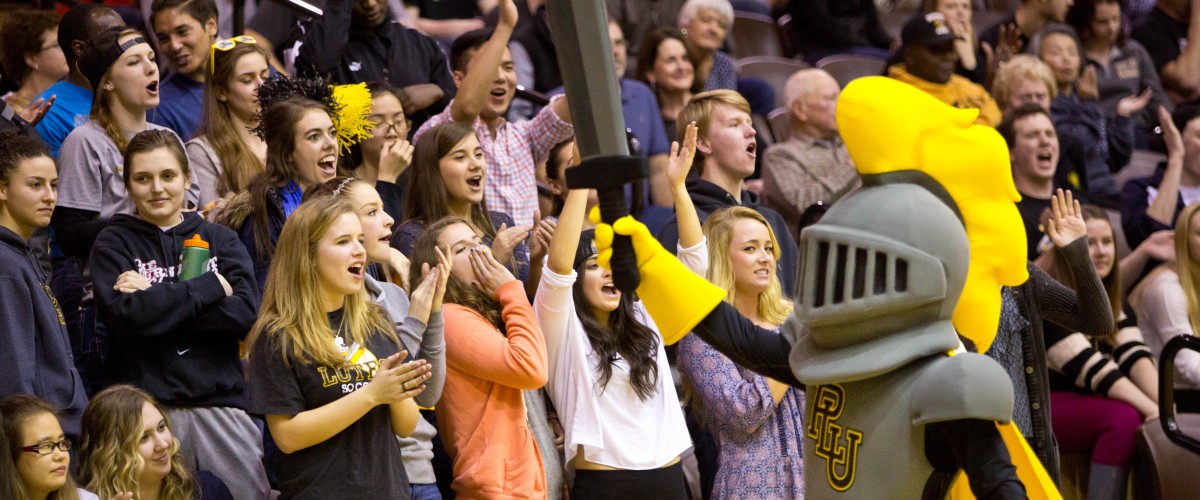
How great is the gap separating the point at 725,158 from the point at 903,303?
2.72m

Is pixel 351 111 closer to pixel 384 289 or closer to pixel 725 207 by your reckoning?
pixel 384 289

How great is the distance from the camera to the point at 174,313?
419 centimetres

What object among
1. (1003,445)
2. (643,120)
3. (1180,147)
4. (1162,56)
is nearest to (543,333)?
(1003,445)

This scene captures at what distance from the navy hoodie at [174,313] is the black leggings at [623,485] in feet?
3.66

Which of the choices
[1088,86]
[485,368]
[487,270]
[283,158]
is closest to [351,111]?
[283,158]

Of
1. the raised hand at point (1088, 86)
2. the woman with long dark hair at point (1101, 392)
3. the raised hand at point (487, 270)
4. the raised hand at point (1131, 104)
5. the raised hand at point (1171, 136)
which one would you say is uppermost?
the raised hand at point (487, 270)

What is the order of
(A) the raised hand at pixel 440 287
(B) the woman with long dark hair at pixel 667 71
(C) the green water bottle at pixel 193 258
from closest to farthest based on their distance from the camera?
1. (A) the raised hand at pixel 440 287
2. (C) the green water bottle at pixel 193 258
3. (B) the woman with long dark hair at pixel 667 71

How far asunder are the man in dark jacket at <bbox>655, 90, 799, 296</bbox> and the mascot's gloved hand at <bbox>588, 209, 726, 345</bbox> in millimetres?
2326

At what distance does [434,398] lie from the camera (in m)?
4.23

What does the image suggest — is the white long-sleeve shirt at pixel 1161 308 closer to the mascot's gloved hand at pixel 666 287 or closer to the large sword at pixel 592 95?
the mascot's gloved hand at pixel 666 287

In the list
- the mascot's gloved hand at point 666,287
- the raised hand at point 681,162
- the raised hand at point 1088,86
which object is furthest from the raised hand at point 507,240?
the raised hand at point 1088,86

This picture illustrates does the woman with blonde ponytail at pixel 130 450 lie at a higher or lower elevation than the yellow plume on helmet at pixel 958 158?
lower

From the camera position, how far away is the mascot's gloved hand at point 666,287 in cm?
305

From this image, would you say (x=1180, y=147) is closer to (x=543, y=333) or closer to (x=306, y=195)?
(x=543, y=333)
